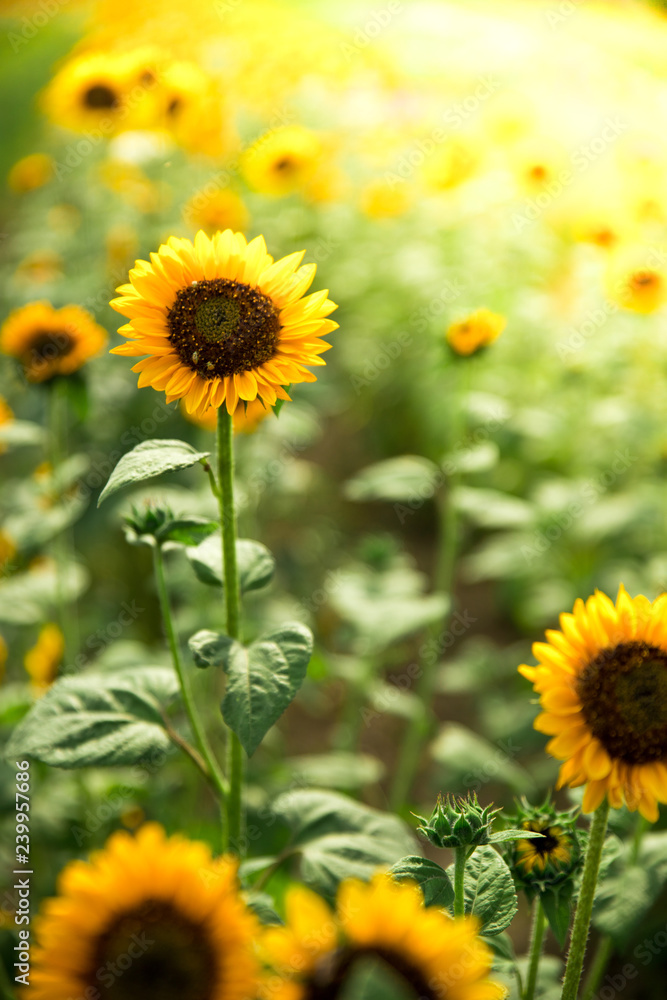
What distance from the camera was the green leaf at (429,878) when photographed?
815 millimetres

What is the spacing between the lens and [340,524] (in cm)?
342

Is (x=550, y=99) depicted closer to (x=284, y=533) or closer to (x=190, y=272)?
(x=284, y=533)

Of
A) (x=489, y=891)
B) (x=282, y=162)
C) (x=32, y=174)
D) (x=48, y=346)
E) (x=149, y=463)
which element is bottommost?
(x=489, y=891)

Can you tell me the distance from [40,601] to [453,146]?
9.41ft

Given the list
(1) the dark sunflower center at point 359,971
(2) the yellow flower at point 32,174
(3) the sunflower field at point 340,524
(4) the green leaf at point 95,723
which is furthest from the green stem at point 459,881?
(2) the yellow flower at point 32,174

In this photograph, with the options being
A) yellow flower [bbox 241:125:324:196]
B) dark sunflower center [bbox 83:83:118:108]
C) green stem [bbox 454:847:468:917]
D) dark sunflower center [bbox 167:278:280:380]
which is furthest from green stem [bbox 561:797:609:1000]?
dark sunflower center [bbox 83:83:118:108]

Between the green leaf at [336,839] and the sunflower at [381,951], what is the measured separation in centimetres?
50

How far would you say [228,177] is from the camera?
3.97 metres

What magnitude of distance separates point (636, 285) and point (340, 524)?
1.62 meters

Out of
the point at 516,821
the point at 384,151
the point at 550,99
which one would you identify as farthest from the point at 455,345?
the point at 550,99

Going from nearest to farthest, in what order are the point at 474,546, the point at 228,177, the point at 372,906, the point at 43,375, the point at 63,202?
the point at 372,906, the point at 43,375, the point at 474,546, the point at 228,177, the point at 63,202

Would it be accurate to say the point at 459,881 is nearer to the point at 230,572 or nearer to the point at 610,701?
the point at 610,701

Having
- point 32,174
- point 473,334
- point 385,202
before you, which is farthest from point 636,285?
point 32,174

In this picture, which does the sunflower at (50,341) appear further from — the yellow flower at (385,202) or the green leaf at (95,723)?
the yellow flower at (385,202)
